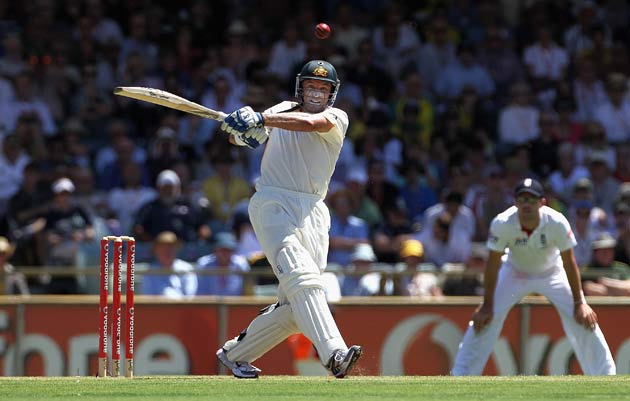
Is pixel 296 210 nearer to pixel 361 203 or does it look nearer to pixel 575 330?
pixel 575 330

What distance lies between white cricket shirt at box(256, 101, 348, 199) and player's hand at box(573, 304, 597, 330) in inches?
118

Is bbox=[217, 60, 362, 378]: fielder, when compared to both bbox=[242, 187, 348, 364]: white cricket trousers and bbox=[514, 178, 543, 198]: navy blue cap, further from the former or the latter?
bbox=[514, 178, 543, 198]: navy blue cap

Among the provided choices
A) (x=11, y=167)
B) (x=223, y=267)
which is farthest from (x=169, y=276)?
(x=11, y=167)

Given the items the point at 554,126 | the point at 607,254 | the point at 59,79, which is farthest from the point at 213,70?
the point at 607,254

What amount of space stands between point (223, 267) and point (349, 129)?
10.2 feet

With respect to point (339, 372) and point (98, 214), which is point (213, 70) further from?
point (339, 372)

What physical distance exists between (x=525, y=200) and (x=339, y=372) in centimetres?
307

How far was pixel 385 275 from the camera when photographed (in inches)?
514

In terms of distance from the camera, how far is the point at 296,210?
8562mm

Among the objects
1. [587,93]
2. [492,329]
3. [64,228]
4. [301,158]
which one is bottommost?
[492,329]

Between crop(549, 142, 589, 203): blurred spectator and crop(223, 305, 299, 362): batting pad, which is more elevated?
crop(549, 142, 589, 203): blurred spectator

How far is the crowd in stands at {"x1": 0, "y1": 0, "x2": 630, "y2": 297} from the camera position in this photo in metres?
13.8

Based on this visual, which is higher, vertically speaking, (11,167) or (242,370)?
(11,167)

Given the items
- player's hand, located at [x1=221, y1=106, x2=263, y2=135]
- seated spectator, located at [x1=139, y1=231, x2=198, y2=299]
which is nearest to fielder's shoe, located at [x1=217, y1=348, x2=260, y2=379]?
player's hand, located at [x1=221, y1=106, x2=263, y2=135]
